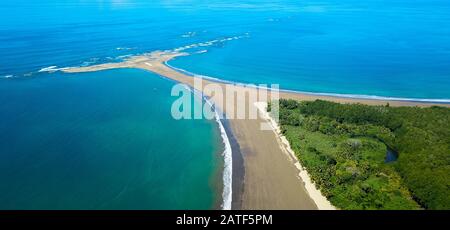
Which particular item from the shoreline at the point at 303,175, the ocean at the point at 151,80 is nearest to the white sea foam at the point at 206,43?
the ocean at the point at 151,80

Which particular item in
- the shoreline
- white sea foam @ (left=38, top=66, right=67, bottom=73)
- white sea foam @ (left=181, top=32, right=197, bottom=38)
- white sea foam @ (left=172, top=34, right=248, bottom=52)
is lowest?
the shoreline

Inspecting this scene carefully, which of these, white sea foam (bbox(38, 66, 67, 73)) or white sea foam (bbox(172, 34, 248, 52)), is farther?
white sea foam (bbox(172, 34, 248, 52))

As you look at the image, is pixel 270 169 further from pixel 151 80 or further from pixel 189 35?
pixel 189 35

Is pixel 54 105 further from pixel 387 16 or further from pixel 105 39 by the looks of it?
pixel 387 16

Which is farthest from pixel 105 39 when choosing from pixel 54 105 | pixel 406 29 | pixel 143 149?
pixel 406 29

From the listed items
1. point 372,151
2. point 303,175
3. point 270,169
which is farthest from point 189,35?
point 303,175

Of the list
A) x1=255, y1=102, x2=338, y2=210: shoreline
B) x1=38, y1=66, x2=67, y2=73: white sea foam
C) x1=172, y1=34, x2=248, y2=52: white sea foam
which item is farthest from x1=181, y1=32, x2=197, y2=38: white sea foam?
x1=255, y1=102, x2=338, y2=210: shoreline

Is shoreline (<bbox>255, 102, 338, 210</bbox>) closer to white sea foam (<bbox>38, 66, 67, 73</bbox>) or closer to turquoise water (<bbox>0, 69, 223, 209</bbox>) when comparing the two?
turquoise water (<bbox>0, 69, 223, 209</bbox>)
